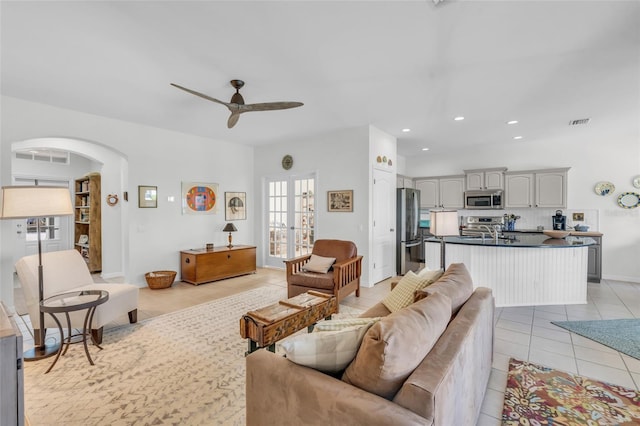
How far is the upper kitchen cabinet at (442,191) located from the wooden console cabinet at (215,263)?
4.24 m

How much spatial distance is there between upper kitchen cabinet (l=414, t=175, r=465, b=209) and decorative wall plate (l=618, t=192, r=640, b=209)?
103 inches

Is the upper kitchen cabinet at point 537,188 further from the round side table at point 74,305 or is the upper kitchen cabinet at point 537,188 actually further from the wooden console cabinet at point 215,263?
the round side table at point 74,305

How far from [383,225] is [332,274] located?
6.31 feet

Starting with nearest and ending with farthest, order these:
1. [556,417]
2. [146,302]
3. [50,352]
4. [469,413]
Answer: [469,413] < [556,417] < [50,352] < [146,302]

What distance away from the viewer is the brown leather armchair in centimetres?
373

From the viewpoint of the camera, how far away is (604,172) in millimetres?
5562

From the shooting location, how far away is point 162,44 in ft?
8.17

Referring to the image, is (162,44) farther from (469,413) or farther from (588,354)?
A: (588,354)

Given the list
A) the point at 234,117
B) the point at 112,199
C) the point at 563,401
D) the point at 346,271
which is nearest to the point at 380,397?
the point at 563,401

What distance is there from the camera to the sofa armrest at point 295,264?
13.3 feet

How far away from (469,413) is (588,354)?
6.92ft

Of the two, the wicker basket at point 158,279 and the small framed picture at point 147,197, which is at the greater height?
the small framed picture at point 147,197

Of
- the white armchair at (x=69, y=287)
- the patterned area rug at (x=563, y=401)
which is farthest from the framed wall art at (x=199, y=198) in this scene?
the patterned area rug at (x=563, y=401)

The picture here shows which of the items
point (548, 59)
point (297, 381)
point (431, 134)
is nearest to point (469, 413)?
point (297, 381)
